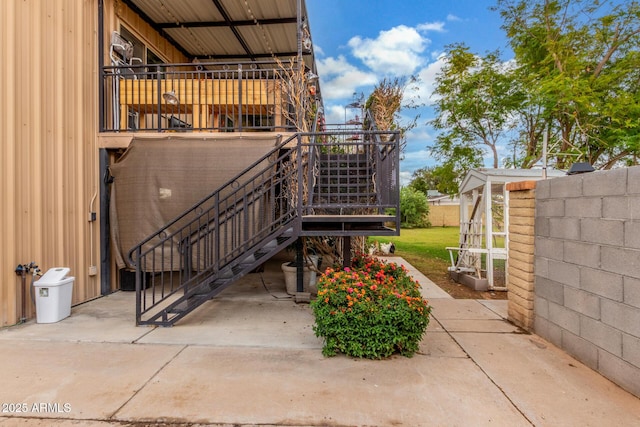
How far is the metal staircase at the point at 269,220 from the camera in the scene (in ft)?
12.6

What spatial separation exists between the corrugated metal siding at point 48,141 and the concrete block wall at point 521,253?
6.10m

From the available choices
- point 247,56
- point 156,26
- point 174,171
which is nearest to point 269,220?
point 174,171

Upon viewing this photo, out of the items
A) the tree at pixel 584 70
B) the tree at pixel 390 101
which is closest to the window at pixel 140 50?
the tree at pixel 390 101

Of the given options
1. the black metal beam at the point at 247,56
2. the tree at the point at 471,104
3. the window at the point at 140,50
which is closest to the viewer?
the window at the point at 140,50

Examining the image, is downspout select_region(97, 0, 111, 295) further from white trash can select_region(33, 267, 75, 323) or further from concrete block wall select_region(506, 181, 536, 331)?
concrete block wall select_region(506, 181, 536, 331)

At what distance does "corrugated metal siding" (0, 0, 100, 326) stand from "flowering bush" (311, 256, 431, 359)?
3740 mm

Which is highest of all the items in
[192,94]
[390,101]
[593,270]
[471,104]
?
[471,104]

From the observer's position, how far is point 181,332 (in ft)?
12.3

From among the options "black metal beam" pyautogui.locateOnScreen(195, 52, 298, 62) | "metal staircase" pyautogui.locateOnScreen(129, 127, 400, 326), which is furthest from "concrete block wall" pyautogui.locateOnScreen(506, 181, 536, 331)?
"black metal beam" pyautogui.locateOnScreen(195, 52, 298, 62)

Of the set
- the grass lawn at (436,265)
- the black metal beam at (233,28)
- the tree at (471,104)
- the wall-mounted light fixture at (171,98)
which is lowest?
the grass lawn at (436,265)

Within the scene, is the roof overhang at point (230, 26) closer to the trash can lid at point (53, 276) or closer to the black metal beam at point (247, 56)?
the black metal beam at point (247, 56)

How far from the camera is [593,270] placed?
2887 mm

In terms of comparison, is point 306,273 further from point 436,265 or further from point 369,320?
point 436,265

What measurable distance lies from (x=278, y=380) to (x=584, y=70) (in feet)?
31.8
